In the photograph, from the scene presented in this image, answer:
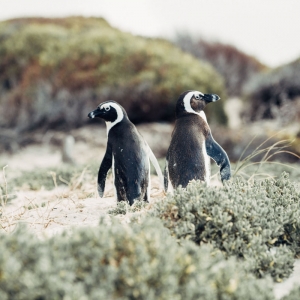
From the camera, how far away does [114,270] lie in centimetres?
218

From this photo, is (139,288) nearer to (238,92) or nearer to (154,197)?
(154,197)

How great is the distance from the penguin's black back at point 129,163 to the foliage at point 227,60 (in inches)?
677

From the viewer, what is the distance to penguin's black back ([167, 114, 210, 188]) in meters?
4.04

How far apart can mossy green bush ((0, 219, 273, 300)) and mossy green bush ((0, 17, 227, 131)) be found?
35.2 ft

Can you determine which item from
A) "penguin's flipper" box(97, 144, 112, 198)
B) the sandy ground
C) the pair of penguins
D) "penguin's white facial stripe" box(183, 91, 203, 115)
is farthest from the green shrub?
"penguin's flipper" box(97, 144, 112, 198)

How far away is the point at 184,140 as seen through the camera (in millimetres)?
4086

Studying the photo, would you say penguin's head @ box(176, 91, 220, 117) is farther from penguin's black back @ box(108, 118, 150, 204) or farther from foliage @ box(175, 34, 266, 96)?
foliage @ box(175, 34, 266, 96)

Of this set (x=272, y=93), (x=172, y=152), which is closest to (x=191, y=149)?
(x=172, y=152)

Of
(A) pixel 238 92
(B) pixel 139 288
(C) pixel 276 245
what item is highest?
(B) pixel 139 288

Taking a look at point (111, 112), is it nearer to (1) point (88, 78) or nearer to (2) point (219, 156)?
(2) point (219, 156)

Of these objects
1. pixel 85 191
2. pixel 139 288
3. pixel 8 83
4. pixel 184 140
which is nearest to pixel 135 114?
pixel 8 83

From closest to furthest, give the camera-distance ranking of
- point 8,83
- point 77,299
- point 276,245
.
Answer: point 77,299 → point 276,245 → point 8,83

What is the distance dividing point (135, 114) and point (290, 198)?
9541 millimetres

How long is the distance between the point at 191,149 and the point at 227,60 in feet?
64.9
